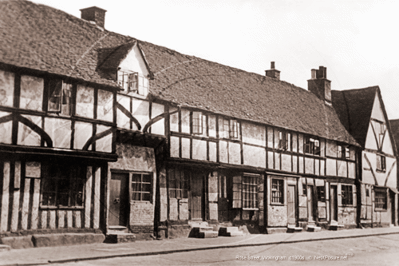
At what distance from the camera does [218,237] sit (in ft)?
69.5

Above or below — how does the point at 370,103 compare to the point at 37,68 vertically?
above

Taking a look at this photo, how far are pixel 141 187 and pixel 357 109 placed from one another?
67.3ft

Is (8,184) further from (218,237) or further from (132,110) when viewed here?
(218,237)

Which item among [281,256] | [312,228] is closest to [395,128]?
[312,228]

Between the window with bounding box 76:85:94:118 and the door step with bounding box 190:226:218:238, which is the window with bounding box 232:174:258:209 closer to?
the door step with bounding box 190:226:218:238

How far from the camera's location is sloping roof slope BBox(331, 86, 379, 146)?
34.1 m

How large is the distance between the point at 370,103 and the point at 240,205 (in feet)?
51.0

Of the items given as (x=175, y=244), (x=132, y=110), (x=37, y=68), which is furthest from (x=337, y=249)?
(x=37, y=68)

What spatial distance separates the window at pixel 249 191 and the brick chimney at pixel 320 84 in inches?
Result: 473

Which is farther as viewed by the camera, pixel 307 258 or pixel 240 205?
pixel 240 205

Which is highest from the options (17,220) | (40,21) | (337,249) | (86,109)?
(40,21)

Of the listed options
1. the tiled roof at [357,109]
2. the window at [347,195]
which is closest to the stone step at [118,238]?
the window at [347,195]

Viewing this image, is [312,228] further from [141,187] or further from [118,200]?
[118,200]

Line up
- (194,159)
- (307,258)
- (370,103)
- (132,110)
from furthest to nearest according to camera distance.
Result: (370,103) → (194,159) → (132,110) → (307,258)
